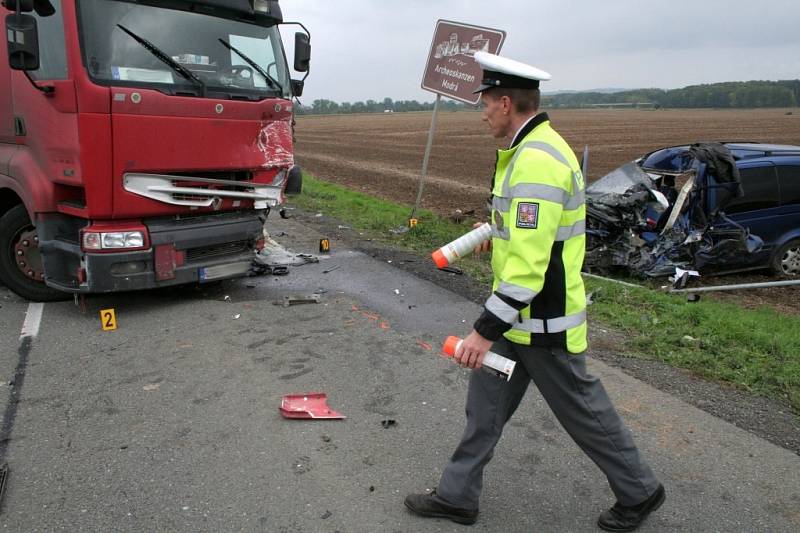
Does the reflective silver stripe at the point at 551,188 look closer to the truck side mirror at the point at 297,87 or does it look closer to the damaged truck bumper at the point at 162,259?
the damaged truck bumper at the point at 162,259

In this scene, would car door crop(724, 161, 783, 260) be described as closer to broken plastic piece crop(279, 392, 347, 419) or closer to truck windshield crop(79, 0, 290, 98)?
truck windshield crop(79, 0, 290, 98)

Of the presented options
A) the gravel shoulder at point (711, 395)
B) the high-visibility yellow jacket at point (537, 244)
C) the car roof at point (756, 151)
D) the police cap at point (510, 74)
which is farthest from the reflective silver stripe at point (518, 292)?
the car roof at point (756, 151)

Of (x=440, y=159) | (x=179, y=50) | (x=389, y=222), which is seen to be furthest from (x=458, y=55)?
(x=440, y=159)

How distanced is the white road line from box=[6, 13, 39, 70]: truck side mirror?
86.6 inches

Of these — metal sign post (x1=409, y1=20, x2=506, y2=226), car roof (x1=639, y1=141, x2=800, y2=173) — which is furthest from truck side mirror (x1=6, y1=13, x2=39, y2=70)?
car roof (x1=639, y1=141, x2=800, y2=173)

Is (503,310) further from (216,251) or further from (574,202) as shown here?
(216,251)

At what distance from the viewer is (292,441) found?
3645 millimetres

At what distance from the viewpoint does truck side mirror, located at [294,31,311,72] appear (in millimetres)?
7008

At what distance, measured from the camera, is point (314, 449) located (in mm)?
Result: 3557

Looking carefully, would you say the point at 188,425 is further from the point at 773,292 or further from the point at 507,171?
the point at 773,292

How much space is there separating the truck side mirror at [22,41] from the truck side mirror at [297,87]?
267 centimetres

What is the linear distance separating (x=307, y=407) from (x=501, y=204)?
2114 mm

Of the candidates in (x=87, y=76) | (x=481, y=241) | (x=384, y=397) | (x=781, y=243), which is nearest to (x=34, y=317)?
(x=87, y=76)

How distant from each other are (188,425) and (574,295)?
2480 mm
